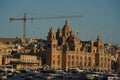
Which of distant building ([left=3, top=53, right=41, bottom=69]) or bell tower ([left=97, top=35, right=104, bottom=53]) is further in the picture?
bell tower ([left=97, top=35, right=104, bottom=53])

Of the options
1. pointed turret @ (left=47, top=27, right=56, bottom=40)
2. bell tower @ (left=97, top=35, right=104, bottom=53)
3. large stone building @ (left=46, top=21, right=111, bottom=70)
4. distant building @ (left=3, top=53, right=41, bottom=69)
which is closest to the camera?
distant building @ (left=3, top=53, right=41, bottom=69)

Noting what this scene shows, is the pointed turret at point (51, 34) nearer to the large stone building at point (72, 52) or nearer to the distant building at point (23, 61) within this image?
the large stone building at point (72, 52)

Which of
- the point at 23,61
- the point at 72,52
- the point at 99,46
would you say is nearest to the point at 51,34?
the point at 72,52

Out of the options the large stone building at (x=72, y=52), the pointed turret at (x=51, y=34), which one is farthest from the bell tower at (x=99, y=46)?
the pointed turret at (x=51, y=34)

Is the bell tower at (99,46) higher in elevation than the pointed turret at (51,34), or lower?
lower

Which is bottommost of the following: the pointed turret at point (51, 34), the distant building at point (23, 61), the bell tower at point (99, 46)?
the distant building at point (23, 61)

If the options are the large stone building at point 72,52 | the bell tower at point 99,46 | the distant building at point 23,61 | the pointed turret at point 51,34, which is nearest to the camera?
the distant building at point 23,61

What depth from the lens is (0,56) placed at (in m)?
109

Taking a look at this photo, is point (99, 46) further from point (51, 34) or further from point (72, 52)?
point (51, 34)

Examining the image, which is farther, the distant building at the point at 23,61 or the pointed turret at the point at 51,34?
the pointed turret at the point at 51,34

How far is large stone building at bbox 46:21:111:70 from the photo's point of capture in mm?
118875


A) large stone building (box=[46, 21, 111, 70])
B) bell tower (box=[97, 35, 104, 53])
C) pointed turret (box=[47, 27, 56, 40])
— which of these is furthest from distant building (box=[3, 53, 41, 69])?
bell tower (box=[97, 35, 104, 53])

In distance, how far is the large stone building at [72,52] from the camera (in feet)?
390

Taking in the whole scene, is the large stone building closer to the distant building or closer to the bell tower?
the bell tower
